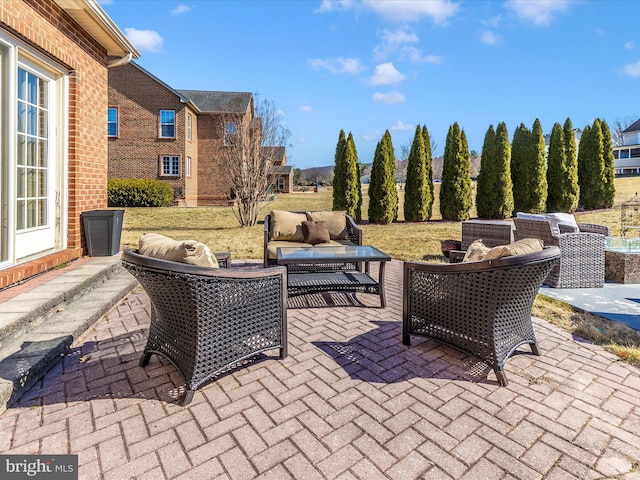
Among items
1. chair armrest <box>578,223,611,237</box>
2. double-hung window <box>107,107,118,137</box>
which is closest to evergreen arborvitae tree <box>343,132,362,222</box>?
chair armrest <box>578,223,611,237</box>

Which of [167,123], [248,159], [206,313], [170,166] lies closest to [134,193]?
[170,166]

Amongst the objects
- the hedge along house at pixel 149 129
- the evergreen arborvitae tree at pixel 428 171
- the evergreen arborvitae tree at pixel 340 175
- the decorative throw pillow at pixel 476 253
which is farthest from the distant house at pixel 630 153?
the decorative throw pillow at pixel 476 253

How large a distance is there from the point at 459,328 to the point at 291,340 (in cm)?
137

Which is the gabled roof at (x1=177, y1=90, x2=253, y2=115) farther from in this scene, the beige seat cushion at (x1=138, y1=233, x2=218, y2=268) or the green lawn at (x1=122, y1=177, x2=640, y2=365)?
the beige seat cushion at (x1=138, y1=233, x2=218, y2=268)

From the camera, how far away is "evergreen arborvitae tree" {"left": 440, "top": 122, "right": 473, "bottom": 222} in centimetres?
1321

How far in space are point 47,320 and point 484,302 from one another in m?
3.56

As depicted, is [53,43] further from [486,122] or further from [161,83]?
[161,83]

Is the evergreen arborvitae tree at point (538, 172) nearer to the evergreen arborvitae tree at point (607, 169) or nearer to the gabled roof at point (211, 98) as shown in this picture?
the evergreen arborvitae tree at point (607, 169)

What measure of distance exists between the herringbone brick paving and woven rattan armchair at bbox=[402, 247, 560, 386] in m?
0.20

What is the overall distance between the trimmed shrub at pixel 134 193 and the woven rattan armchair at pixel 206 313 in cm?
1833

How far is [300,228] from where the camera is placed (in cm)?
566

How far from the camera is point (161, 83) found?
64.5 ft

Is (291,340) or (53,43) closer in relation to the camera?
Result: (291,340)

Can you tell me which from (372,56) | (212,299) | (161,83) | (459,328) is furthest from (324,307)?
(161,83)
